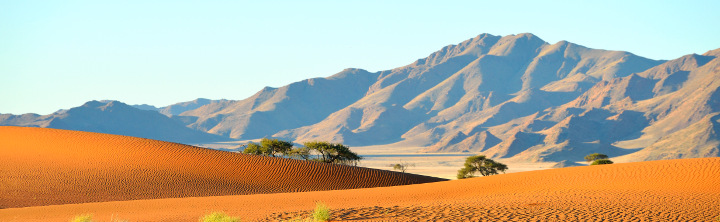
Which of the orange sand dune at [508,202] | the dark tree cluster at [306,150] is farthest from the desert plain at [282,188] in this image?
the dark tree cluster at [306,150]

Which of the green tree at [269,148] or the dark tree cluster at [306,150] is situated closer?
the green tree at [269,148]

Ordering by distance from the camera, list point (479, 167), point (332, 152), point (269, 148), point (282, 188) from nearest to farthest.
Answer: point (282, 188) < point (269, 148) < point (332, 152) < point (479, 167)

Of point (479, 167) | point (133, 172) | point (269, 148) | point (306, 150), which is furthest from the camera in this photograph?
point (479, 167)

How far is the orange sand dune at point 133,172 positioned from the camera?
3197cm

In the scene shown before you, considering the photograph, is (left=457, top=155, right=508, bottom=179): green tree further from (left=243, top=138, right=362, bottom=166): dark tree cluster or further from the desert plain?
the desert plain

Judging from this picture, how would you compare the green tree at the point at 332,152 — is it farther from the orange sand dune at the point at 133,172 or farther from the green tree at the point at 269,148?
the orange sand dune at the point at 133,172

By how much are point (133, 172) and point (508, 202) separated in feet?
72.1

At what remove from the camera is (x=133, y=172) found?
36.1 metres

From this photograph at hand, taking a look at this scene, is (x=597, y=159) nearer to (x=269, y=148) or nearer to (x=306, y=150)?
(x=306, y=150)

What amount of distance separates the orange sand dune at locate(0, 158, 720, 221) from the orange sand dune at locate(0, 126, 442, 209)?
258 inches

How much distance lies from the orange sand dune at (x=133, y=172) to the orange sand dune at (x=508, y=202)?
21.5 feet

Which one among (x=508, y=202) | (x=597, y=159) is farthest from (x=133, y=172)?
(x=597, y=159)

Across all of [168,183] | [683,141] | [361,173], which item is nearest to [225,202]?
[168,183]

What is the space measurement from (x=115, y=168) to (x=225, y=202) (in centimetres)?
1361
